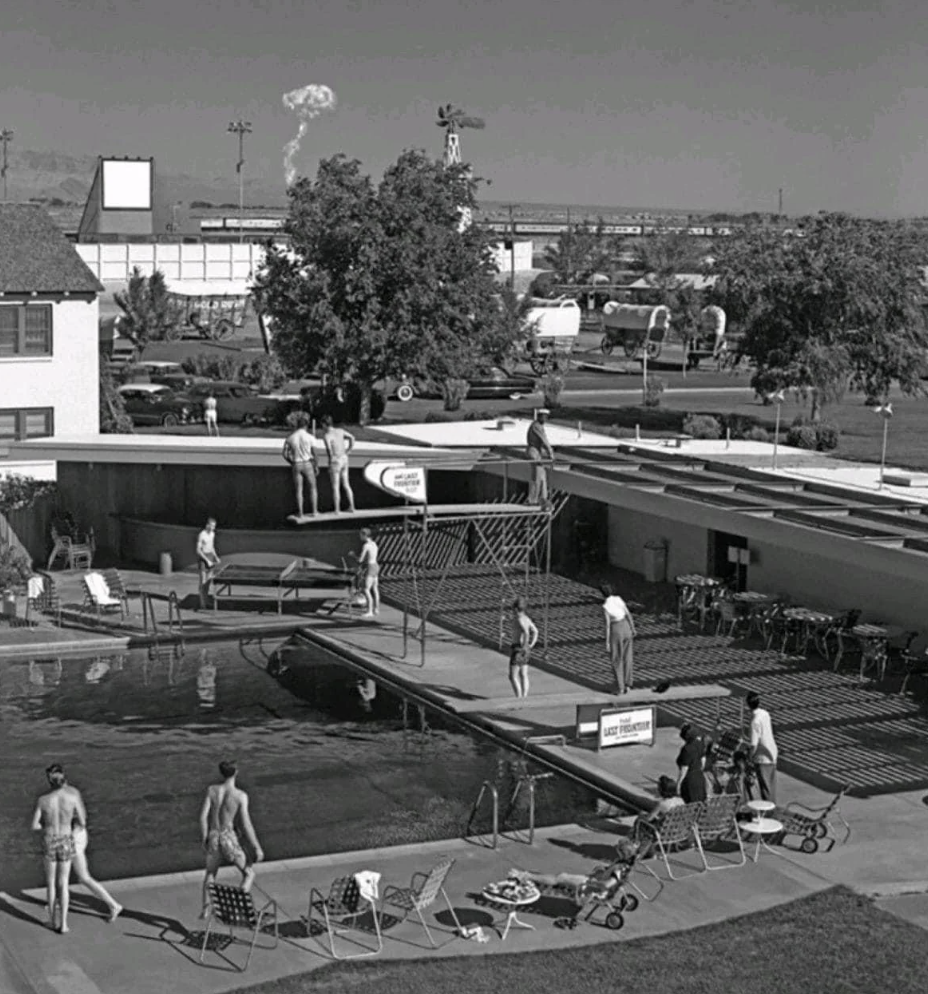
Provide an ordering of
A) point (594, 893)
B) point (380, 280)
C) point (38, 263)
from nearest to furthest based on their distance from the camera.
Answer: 1. point (594, 893)
2. point (38, 263)
3. point (380, 280)

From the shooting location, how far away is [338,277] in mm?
54000

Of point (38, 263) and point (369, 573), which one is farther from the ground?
point (38, 263)

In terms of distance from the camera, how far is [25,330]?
4359 cm

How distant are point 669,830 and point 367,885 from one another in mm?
3832

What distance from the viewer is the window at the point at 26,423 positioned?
43.9 meters

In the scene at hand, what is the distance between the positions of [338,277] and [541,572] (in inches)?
751

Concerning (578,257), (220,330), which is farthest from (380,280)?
(578,257)

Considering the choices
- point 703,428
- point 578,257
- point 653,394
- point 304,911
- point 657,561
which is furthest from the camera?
point 578,257

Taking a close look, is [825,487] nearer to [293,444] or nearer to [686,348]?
[293,444]

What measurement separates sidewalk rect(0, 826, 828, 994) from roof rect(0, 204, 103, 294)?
26647mm

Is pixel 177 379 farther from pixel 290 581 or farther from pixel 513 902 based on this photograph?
A: pixel 513 902

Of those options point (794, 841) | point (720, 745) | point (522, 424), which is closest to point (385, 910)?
point (794, 841)

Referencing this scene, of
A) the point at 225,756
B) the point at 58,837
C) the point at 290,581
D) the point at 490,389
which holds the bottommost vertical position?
the point at 225,756

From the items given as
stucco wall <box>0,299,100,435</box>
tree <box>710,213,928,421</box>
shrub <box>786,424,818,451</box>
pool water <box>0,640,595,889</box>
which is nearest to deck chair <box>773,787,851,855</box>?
pool water <box>0,640,595,889</box>
